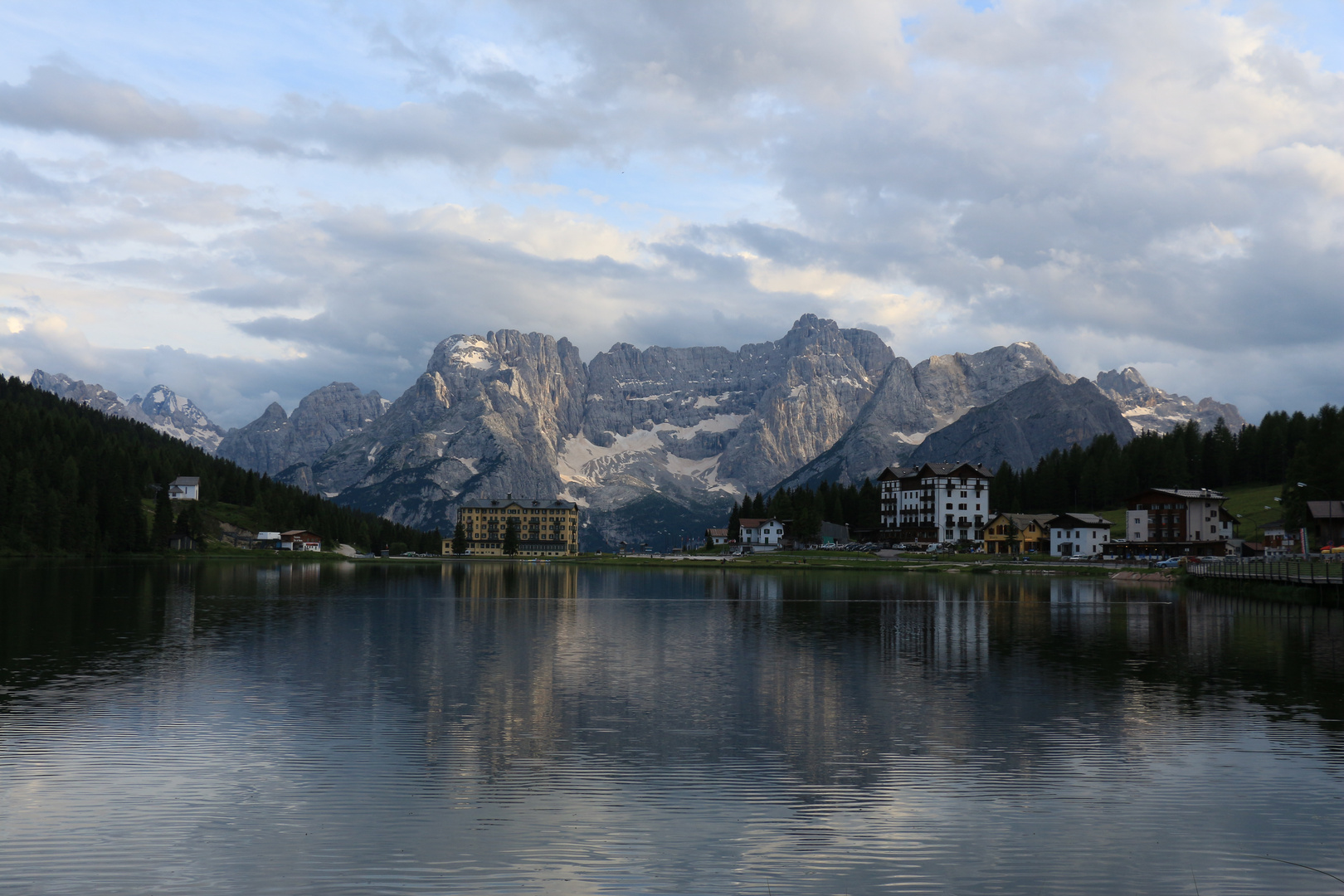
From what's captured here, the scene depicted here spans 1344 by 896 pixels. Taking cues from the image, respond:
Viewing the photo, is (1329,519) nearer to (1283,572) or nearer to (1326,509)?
(1326,509)

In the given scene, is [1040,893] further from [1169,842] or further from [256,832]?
[256,832]

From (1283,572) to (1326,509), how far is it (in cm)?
6144

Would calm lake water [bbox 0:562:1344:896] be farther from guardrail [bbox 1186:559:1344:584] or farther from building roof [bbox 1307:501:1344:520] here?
building roof [bbox 1307:501:1344:520]

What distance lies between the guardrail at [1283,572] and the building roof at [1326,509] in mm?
29188

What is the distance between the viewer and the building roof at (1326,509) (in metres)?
156

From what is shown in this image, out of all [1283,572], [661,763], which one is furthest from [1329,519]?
[661,763]

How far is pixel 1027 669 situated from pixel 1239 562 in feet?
325

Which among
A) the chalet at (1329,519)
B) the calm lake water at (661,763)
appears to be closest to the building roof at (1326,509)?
the chalet at (1329,519)

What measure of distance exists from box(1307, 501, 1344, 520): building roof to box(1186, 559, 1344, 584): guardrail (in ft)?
95.8

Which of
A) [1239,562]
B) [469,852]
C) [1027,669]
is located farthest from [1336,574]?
[469,852]

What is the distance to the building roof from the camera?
15575 centimetres

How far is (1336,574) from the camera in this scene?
9619 cm

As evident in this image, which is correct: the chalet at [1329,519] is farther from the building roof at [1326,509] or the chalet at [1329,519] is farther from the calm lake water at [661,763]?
the calm lake water at [661,763]

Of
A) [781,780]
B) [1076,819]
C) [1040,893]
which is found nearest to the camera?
[1040,893]
